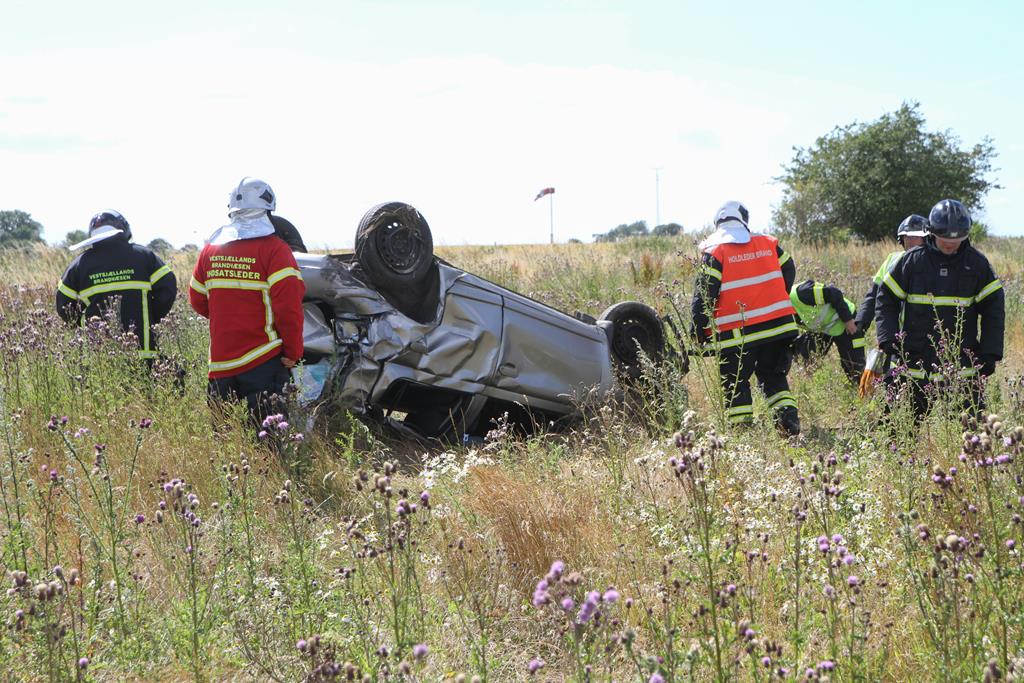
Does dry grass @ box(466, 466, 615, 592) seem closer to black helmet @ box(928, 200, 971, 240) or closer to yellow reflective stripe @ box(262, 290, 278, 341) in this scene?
yellow reflective stripe @ box(262, 290, 278, 341)

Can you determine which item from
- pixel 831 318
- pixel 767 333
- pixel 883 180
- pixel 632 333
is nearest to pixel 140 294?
pixel 632 333

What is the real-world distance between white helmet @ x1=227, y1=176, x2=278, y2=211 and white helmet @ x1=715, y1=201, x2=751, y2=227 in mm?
3290

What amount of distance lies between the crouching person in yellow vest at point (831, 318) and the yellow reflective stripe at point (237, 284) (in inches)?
189

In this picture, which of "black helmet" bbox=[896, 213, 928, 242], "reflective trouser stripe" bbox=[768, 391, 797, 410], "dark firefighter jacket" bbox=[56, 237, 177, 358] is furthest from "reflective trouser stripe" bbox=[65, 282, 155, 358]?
"black helmet" bbox=[896, 213, 928, 242]

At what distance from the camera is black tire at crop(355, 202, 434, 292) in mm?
6480

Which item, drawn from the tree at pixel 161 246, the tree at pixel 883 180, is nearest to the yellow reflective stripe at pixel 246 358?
the tree at pixel 161 246

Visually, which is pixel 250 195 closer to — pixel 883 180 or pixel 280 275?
pixel 280 275

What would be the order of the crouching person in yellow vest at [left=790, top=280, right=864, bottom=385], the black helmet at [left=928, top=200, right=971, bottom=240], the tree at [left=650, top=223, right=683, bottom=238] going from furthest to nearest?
the tree at [left=650, top=223, right=683, bottom=238]
the crouching person in yellow vest at [left=790, top=280, right=864, bottom=385]
the black helmet at [left=928, top=200, right=971, bottom=240]

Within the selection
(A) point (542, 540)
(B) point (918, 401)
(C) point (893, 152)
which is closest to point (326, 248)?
(B) point (918, 401)

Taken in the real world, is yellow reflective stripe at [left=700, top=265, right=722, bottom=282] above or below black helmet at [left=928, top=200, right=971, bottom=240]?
below

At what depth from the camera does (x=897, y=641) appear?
136 inches

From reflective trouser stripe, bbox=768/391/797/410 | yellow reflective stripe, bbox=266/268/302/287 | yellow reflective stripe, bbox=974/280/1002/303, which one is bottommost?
reflective trouser stripe, bbox=768/391/797/410

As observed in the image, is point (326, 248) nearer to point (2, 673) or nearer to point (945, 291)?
point (945, 291)

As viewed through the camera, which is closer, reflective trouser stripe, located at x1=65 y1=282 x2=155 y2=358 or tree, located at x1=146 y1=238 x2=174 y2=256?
reflective trouser stripe, located at x1=65 y1=282 x2=155 y2=358
